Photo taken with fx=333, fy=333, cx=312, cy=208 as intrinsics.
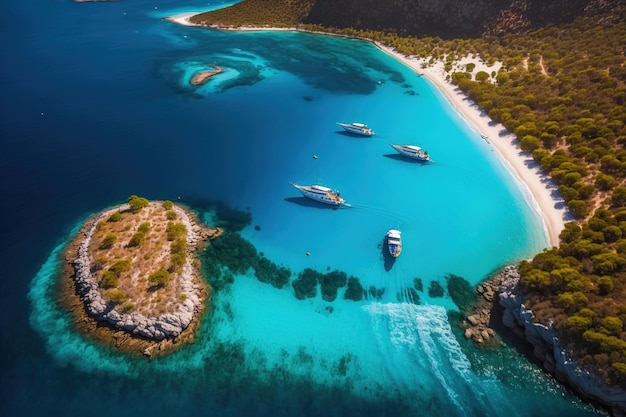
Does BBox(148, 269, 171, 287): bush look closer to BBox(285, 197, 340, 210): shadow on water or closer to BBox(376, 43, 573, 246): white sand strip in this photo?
BBox(285, 197, 340, 210): shadow on water

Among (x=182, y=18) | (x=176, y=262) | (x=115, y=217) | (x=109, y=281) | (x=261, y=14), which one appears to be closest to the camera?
(x=109, y=281)

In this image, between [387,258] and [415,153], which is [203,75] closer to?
[415,153]

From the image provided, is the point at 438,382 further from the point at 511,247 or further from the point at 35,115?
the point at 35,115

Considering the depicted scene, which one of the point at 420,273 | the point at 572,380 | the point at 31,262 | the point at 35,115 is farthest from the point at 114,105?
the point at 572,380

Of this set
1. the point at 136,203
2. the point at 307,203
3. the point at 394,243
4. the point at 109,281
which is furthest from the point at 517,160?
the point at 109,281

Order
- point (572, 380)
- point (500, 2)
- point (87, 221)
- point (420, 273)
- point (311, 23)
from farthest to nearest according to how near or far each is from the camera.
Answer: point (311, 23), point (500, 2), point (87, 221), point (420, 273), point (572, 380)

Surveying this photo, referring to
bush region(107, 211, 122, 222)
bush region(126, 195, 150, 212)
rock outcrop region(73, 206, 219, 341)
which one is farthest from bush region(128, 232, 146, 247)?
bush region(126, 195, 150, 212)
